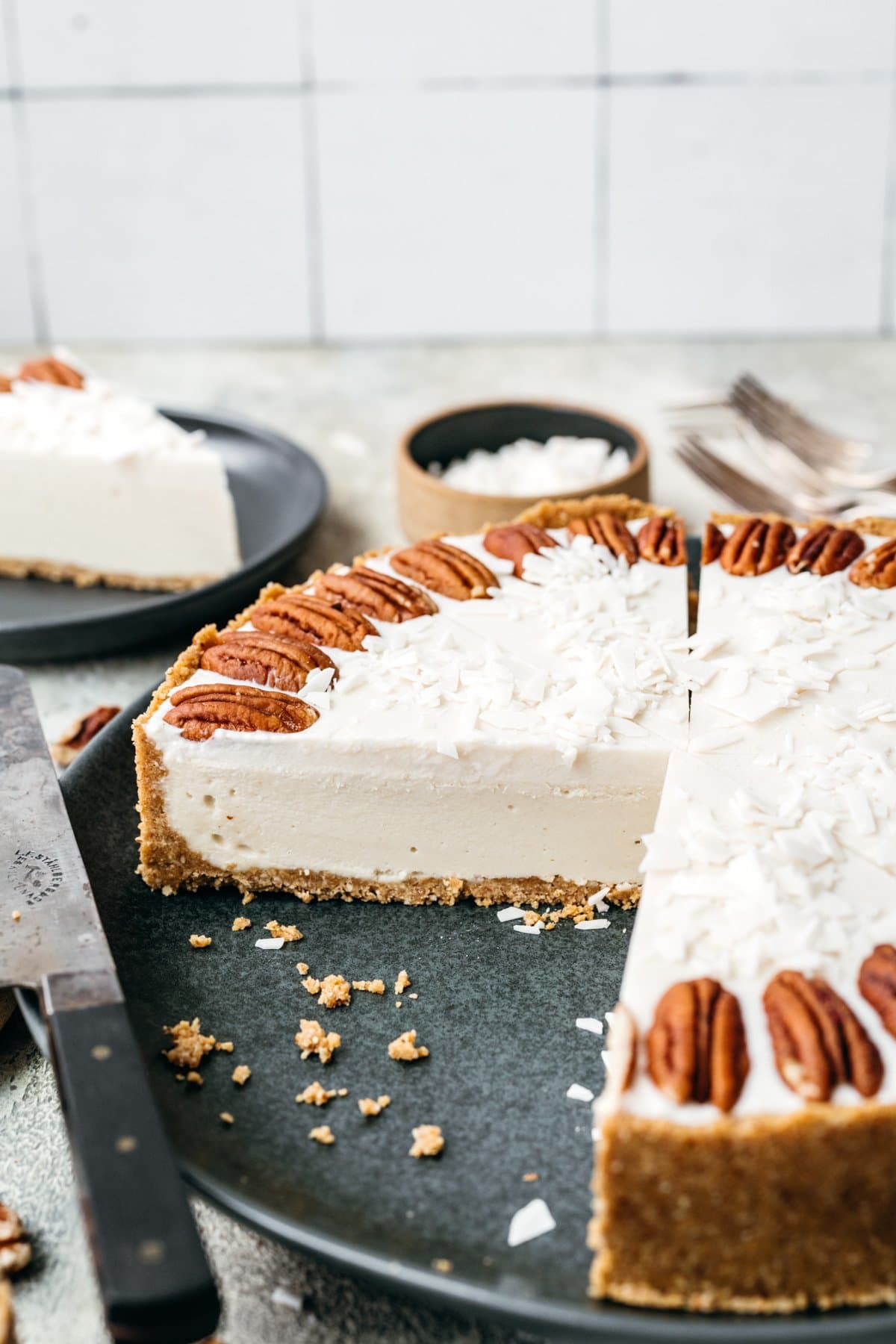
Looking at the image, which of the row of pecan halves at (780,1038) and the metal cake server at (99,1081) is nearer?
the metal cake server at (99,1081)

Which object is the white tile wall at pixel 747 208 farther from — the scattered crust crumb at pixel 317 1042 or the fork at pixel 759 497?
the scattered crust crumb at pixel 317 1042

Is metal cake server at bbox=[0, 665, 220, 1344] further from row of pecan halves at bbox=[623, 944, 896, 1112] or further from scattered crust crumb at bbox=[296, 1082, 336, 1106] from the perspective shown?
row of pecan halves at bbox=[623, 944, 896, 1112]

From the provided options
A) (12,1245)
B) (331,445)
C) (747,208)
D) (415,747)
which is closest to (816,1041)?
(415,747)

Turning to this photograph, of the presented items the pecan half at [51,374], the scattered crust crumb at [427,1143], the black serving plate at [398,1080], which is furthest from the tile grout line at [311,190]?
the scattered crust crumb at [427,1143]

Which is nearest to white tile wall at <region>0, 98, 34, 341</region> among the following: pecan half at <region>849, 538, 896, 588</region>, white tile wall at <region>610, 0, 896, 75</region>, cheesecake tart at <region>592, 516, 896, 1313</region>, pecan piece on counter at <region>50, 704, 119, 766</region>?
white tile wall at <region>610, 0, 896, 75</region>

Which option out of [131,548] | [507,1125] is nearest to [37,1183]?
[507,1125]

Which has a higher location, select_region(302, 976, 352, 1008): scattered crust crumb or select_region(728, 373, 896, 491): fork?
select_region(728, 373, 896, 491): fork
